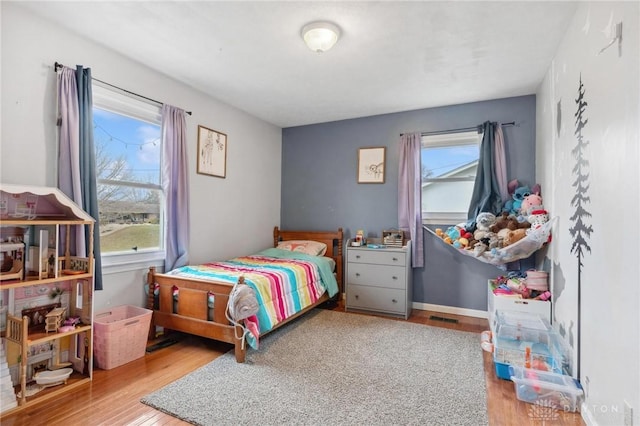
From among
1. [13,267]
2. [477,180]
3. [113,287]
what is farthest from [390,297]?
[13,267]

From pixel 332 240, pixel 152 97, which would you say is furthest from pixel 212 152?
pixel 332 240

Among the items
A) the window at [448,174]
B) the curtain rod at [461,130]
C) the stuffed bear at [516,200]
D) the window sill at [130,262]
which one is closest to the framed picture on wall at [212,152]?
the window sill at [130,262]

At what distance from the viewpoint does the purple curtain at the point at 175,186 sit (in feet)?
10.4

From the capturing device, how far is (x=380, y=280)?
380cm

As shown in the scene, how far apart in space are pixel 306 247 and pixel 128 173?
2.23 metres

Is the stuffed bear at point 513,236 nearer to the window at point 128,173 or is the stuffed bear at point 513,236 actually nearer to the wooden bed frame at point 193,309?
the wooden bed frame at point 193,309

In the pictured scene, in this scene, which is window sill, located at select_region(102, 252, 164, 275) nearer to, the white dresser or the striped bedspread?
the striped bedspread

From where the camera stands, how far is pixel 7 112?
83.4 inches

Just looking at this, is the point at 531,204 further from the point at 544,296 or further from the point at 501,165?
the point at 544,296

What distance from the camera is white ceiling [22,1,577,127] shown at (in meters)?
2.14

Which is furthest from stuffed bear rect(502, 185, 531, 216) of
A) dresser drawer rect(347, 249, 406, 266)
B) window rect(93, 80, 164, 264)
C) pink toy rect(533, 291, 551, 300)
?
window rect(93, 80, 164, 264)

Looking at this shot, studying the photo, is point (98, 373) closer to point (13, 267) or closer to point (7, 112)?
point (13, 267)

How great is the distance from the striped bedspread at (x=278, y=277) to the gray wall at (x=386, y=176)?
85 centimetres

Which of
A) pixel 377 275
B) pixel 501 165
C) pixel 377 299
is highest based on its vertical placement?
pixel 501 165
